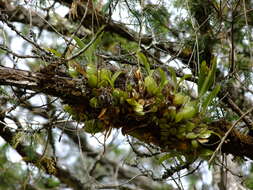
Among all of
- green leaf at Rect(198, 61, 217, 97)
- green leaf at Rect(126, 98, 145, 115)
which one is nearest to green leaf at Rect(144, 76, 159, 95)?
green leaf at Rect(126, 98, 145, 115)

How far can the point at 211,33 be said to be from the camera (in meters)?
2.10

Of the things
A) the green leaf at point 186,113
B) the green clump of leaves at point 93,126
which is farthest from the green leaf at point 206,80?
the green clump of leaves at point 93,126

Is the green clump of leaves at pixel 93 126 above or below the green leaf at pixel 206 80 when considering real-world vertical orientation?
below

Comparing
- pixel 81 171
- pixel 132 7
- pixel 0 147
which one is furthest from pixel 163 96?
pixel 81 171

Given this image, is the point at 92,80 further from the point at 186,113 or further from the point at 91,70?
the point at 186,113

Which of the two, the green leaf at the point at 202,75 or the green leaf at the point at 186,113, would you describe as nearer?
the green leaf at the point at 186,113

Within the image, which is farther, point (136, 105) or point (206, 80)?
point (206, 80)

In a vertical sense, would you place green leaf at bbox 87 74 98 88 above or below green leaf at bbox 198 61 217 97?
below

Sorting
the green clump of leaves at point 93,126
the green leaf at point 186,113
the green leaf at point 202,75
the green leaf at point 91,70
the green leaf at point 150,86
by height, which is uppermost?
the green leaf at point 202,75

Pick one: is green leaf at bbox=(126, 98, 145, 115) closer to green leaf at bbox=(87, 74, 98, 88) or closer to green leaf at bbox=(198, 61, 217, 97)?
green leaf at bbox=(87, 74, 98, 88)

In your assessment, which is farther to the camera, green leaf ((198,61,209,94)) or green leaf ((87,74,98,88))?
green leaf ((198,61,209,94))

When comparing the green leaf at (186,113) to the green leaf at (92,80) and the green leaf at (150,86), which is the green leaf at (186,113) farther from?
the green leaf at (92,80)

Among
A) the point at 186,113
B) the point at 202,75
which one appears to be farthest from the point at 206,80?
the point at 186,113

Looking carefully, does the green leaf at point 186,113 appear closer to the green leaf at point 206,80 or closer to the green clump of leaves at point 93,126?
the green leaf at point 206,80
